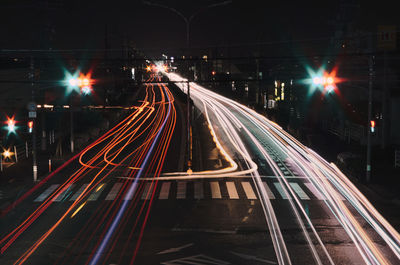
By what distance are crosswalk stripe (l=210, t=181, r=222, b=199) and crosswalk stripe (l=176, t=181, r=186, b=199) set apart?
4.89 ft

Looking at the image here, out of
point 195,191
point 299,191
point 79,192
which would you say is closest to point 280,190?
point 299,191

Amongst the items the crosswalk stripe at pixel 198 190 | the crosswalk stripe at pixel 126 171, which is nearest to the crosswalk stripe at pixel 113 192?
the crosswalk stripe at pixel 126 171

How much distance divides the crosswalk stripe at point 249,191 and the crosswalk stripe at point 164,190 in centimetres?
409

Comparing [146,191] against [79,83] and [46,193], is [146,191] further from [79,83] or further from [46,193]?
[79,83]

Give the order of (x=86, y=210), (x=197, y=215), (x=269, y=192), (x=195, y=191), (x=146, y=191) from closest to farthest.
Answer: (x=197, y=215) → (x=86, y=210) → (x=269, y=192) → (x=146, y=191) → (x=195, y=191)

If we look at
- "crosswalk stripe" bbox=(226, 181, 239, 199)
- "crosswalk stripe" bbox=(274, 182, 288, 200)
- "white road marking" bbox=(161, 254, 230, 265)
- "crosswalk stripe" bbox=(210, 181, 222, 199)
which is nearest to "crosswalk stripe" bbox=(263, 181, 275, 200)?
"crosswalk stripe" bbox=(274, 182, 288, 200)

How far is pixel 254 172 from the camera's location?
93.8 feet

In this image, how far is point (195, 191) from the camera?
23344 millimetres

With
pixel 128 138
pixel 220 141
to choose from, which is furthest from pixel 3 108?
pixel 220 141

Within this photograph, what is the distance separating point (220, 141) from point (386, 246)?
28.9 m

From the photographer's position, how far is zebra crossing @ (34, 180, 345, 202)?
21938 millimetres

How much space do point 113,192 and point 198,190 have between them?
4.44 metres

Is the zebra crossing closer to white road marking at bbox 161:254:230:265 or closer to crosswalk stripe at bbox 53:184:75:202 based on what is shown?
crosswalk stripe at bbox 53:184:75:202

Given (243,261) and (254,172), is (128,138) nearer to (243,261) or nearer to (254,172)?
(254,172)
